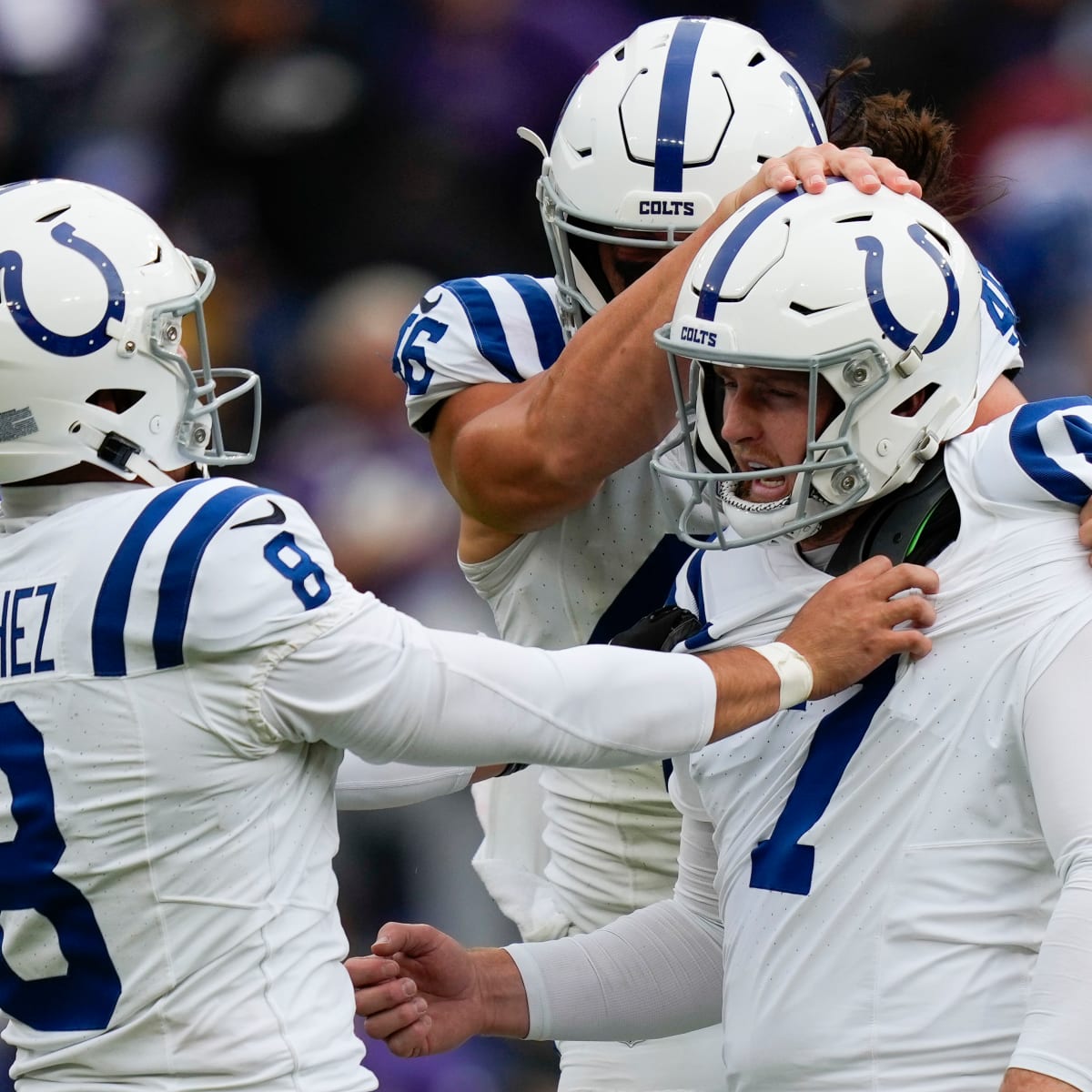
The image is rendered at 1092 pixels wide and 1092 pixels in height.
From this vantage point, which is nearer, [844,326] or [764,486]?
[844,326]

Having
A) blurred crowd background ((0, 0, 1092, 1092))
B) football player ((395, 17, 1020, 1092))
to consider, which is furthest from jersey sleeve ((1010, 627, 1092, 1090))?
blurred crowd background ((0, 0, 1092, 1092))

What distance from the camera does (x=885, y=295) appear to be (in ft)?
6.03

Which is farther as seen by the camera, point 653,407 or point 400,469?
point 400,469

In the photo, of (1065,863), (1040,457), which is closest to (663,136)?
(1040,457)

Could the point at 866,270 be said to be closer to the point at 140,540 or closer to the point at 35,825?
the point at 140,540

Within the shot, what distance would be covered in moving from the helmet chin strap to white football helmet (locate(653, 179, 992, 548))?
60 centimetres

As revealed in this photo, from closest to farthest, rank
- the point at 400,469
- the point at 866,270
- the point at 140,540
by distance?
the point at 140,540 < the point at 866,270 < the point at 400,469

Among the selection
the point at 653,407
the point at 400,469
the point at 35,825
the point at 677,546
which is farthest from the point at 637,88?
the point at 400,469

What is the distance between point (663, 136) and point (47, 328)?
1.00 metres

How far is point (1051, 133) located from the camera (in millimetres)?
4523

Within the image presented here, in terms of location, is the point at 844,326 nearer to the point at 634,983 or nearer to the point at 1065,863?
the point at 1065,863

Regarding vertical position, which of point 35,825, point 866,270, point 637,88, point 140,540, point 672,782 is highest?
point 637,88

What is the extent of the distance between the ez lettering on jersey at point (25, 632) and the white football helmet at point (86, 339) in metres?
0.17

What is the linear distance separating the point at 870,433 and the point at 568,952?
36.2 inches
